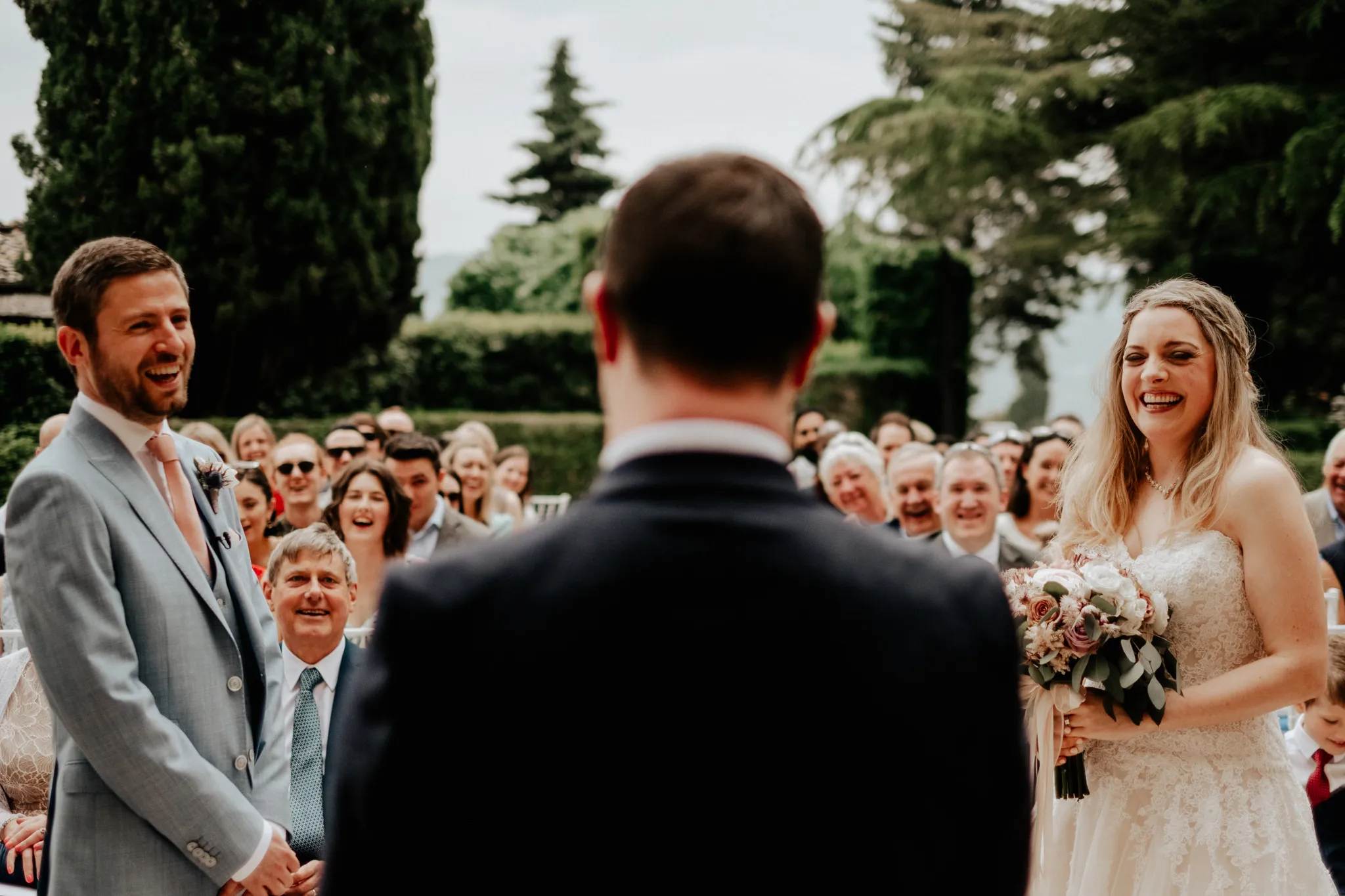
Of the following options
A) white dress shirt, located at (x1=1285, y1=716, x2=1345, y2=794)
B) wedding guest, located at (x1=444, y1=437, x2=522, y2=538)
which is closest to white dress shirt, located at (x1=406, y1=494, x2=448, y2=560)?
wedding guest, located at (x1=444, y1=437, x2=522, y2=538)

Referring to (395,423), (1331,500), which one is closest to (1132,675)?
(1331,500)

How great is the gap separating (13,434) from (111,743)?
1300 cm

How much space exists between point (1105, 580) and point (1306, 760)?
1.82 meters

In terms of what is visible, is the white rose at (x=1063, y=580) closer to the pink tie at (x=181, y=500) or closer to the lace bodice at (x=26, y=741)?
the pink tie at (x=181, y=500)

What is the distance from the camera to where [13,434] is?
44.4ft

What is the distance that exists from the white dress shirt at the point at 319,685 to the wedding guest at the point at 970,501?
2990mm

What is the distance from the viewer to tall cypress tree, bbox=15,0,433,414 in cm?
1566

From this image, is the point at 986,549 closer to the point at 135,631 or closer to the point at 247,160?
the point at 135,631

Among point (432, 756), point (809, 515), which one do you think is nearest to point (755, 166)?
point (809, 515)

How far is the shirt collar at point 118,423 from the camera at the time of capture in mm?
2506

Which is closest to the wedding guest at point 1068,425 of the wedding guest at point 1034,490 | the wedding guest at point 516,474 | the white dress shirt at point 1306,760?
the wedding guest at point 1034,490

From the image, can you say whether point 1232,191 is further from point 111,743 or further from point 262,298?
point 111,743

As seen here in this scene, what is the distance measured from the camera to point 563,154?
4278 centimetres

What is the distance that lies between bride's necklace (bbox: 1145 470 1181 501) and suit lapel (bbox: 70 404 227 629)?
242 cm
